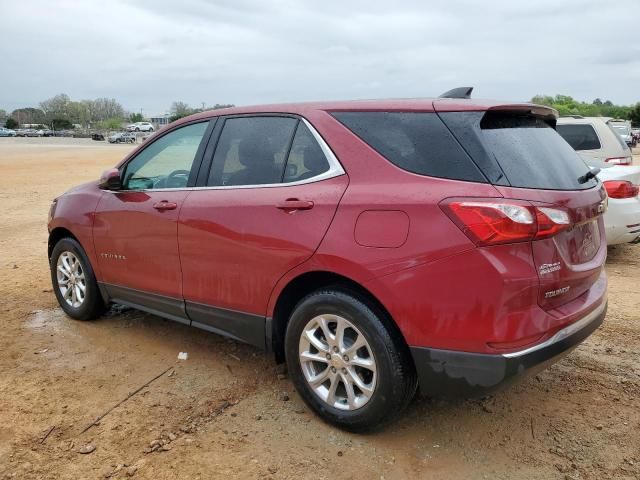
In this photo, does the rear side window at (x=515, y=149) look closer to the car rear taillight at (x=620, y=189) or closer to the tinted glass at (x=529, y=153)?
the tinted glass at (x=529, y=153)

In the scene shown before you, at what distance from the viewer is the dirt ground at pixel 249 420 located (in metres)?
2.83

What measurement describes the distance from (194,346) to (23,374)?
1180 millimetres

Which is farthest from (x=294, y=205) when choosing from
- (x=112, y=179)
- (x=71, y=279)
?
(x=71, y=279)

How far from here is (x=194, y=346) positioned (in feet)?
14.5

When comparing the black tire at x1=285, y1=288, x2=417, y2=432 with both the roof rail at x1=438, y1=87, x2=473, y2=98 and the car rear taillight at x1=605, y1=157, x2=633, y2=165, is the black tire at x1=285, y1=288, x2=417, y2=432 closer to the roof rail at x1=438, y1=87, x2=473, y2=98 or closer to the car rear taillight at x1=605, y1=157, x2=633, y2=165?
the roof rail at x1=438, y1=87, x2=473, y2=98

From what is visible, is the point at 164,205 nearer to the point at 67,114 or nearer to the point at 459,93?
the point at 459,93

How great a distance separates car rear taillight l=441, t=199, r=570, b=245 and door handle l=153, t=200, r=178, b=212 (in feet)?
6.65

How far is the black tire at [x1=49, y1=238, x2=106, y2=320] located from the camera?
4781 millimetres

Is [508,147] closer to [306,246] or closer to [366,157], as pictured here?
[366,157]

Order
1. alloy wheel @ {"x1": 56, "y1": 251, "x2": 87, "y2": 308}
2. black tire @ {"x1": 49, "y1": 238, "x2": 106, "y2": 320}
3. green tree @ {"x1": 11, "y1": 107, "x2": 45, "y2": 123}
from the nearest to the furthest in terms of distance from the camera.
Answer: black tire @ {"x1": 49, "y1": 238, "x2": 106, "y2": 320} < alloy wheel @ {"x1": 56, "y1": 251, "x2": 87, "y2": 308} < green tree @ {"x1": 11, "y1": 107, "x2": 45, "y2": 123}

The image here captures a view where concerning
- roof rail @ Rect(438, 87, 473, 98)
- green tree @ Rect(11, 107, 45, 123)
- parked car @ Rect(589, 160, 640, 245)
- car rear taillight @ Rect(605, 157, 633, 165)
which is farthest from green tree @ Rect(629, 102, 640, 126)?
green tree @ Rect(11, 107, 45, 123)

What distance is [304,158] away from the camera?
3262 mm

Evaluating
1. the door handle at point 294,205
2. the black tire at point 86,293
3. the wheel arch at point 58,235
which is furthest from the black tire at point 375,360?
the wheel arch at point 58,235

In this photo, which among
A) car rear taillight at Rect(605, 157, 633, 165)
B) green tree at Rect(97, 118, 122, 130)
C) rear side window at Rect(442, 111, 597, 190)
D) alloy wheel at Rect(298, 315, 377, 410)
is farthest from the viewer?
green tree at Rect(97, 118, 122, 130)
